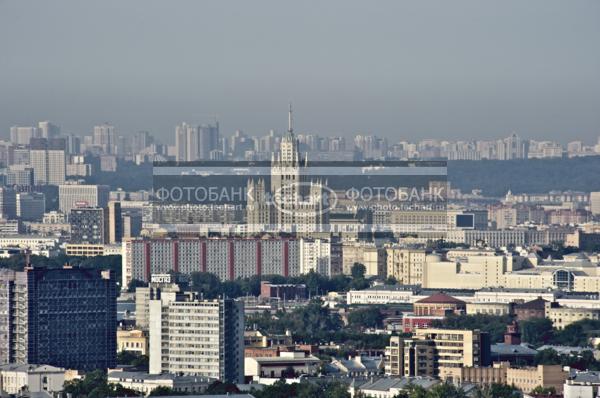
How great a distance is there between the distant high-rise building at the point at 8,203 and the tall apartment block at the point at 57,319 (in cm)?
5061

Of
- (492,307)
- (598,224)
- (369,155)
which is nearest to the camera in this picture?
(492,307)

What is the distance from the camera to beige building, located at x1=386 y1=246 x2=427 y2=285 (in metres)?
69.6

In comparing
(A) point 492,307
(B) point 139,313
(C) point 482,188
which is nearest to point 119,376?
(B) point 139,313

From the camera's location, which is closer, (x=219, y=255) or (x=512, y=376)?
(x=512, y=376)

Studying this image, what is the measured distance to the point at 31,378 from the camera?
1599 inches

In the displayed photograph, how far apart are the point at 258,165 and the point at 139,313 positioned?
31.9 m

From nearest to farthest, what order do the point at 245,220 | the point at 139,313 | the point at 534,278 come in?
the point at 139,313, the point at 534,278, the point at 245,220

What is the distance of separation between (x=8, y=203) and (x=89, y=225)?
56.4 ft

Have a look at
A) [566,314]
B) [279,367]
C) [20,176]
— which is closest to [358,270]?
[566,314]

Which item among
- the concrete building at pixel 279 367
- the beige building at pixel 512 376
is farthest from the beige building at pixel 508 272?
the beige building at pixel 512 376

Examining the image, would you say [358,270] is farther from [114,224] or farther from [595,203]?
[595,203]

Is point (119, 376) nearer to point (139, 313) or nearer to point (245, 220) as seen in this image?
point (139, 313)

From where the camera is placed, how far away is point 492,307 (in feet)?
194

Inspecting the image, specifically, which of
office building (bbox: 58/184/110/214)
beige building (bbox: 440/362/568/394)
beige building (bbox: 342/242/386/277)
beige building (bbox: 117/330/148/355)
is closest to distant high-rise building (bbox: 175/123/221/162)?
office building (bbox: 58/184/110/214)
